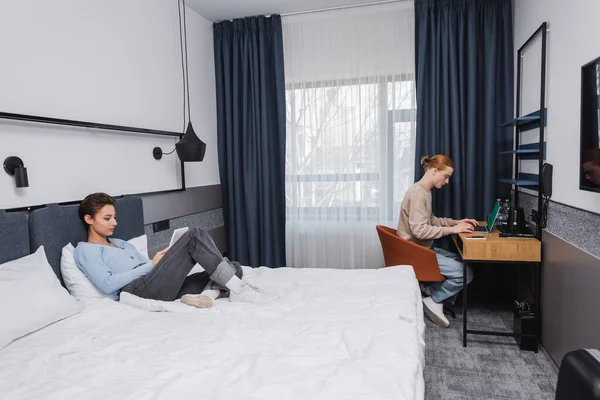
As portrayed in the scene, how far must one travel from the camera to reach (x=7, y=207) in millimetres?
2055

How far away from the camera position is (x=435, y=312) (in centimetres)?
310

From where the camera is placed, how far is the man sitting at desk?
10.0 feet

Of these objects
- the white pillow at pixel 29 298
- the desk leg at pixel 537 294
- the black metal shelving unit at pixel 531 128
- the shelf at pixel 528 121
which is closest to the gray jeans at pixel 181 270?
the white pillow at pixel 29 298

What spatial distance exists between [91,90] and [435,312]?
2873 millimetres

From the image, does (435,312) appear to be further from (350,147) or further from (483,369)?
(350,147)

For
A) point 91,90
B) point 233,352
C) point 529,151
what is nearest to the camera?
point 233,352

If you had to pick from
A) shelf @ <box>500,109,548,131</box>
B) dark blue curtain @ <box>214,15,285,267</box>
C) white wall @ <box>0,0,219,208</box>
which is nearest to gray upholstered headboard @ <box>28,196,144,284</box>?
white wall @ <box>0,0,219,208</box>

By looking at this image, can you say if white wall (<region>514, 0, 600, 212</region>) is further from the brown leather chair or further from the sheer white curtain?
the sheer white curtain

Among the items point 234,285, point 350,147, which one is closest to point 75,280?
point 234,285

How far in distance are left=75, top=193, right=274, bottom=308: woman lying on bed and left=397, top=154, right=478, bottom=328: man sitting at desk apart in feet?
4.70

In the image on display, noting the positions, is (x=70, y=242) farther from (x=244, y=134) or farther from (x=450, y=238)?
(x=450, y=238)

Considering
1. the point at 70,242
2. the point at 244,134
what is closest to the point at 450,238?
the point at 244,134

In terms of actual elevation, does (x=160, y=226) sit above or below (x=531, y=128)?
below

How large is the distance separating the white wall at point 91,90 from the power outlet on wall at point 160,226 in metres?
0.27
